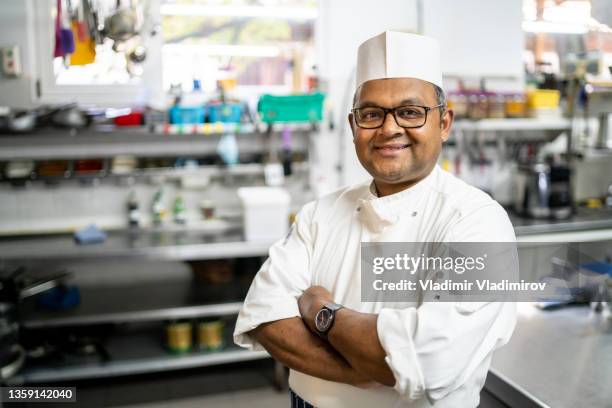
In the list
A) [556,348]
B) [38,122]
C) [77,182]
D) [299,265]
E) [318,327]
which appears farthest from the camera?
[77,182]

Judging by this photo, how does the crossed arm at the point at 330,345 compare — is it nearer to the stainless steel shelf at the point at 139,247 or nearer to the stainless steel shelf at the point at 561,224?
the stainless steel shelf at the point at 139,247

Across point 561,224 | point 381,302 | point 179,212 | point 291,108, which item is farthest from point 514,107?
point 381,302

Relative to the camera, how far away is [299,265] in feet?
4.51

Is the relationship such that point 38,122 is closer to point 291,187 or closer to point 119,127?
point 119,127

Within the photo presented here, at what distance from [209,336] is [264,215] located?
802 millimetres

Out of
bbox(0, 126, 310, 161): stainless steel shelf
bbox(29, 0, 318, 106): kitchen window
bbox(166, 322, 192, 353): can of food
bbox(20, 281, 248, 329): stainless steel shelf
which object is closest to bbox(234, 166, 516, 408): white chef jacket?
bbox(20, 281, 248, 329): stainless steel shelf

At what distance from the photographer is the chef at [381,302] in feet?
3.44

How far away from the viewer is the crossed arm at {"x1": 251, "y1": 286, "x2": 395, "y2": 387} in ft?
3.59

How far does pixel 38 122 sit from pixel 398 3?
2493 mm

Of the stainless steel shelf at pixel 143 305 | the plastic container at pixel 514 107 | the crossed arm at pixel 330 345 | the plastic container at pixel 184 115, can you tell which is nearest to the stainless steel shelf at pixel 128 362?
the stainless steel shelf at pixel 143 305

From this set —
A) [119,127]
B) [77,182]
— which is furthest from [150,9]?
[77,182]

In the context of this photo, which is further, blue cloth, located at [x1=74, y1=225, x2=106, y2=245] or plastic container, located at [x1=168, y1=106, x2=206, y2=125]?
plastic container, located at [x1=168, y1=106, x2=206, y2=125]

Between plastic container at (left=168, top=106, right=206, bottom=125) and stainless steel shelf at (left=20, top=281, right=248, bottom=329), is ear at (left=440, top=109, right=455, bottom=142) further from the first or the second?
plastic container at (left=168, top=106, right=206, bottom=125)

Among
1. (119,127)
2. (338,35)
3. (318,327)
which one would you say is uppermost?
(338,35)
